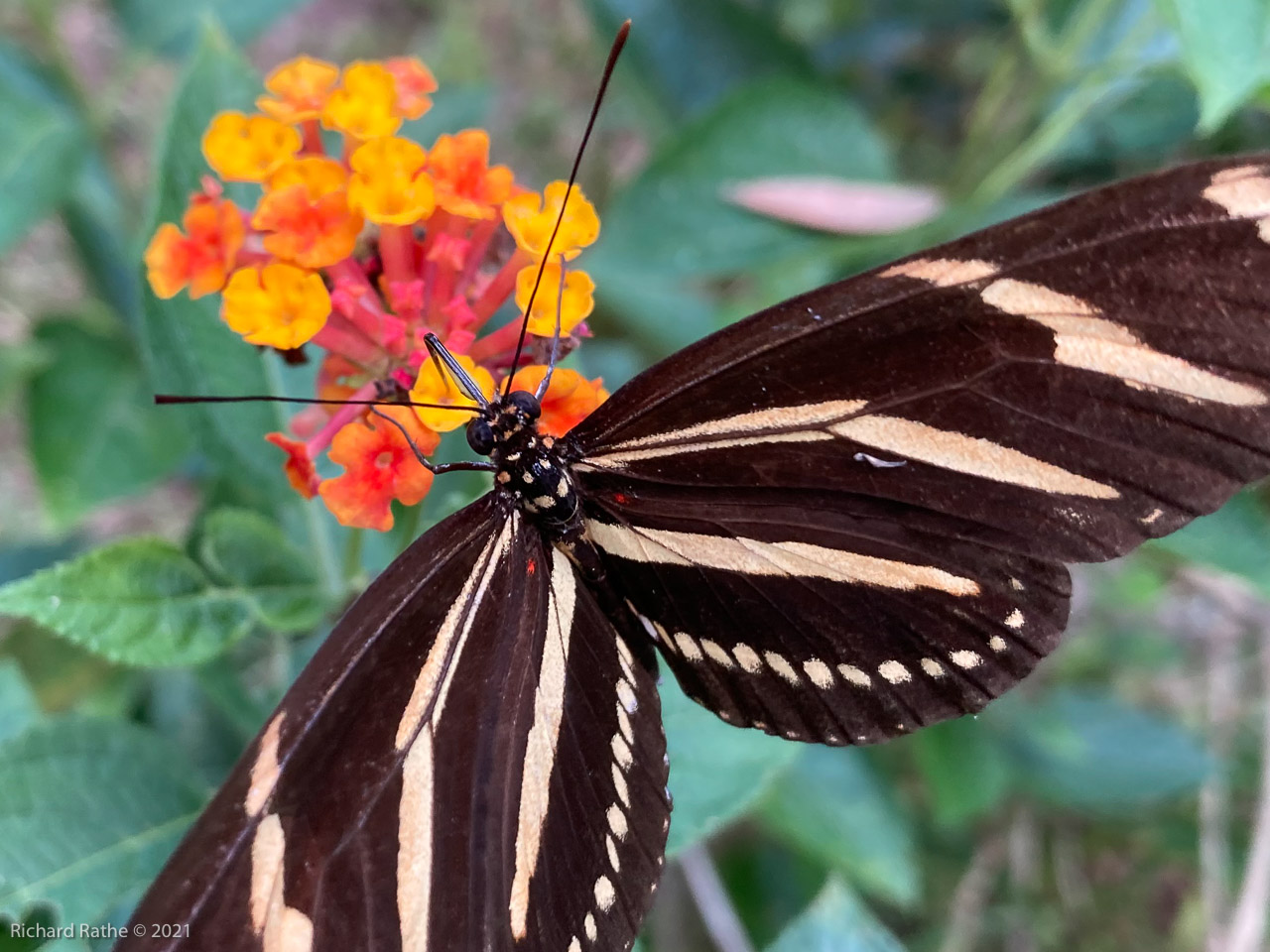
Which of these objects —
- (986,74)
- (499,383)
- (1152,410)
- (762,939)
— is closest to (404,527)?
Answer: (499,383)

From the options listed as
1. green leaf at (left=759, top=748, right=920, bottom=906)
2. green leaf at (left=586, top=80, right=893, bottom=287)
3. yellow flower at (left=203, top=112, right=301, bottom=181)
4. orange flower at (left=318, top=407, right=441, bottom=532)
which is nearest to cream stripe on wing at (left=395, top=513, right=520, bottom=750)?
orange flower at (left=318, top=407, right=441, bottom=532)

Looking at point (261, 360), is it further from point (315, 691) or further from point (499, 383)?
point (315, 691)

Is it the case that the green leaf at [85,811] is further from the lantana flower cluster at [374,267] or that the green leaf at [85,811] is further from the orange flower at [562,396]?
the orange flower at [562,396]

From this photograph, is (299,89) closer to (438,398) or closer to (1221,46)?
(438,398)

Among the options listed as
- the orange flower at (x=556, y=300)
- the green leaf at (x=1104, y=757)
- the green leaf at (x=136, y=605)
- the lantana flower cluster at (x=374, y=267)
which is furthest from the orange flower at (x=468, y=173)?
the green leaf at (x=1104, y=757)

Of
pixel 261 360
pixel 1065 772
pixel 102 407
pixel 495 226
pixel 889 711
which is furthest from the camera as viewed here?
pixel 1065 772
